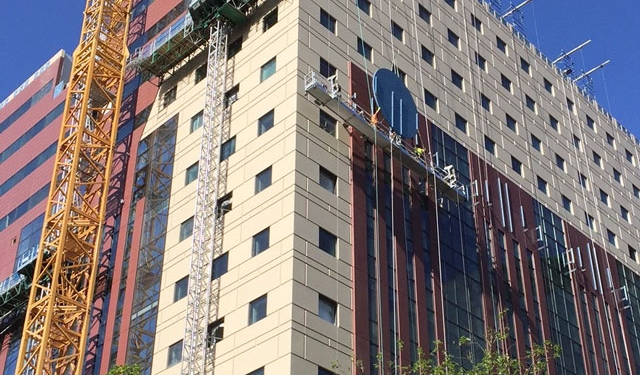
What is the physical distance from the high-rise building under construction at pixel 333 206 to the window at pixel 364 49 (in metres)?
0.31

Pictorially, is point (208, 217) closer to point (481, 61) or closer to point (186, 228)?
point (186, 228)

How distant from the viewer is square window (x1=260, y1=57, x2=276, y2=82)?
66.4m

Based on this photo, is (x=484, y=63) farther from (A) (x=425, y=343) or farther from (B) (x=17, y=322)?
(B) (x=17, y=322)

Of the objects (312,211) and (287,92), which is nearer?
(312,211)

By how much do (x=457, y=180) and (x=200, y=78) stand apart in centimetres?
1943

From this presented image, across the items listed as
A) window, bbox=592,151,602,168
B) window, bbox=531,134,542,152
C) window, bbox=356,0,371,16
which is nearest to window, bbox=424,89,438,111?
window, bbox=356,0,371,16

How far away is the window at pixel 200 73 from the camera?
7312 cm

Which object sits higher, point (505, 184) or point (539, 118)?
point (539, 118)

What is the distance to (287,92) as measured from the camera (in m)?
63.6

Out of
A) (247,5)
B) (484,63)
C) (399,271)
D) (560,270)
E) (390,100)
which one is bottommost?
(399,271)

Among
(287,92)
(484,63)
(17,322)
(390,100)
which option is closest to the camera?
(287,92)

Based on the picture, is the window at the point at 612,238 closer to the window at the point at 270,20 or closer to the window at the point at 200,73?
the window at the point at 270,20

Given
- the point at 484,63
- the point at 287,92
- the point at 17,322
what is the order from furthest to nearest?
the point at 484,63, the point at 17,322, the point at 287,92

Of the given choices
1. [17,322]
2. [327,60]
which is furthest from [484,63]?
[17,322]
